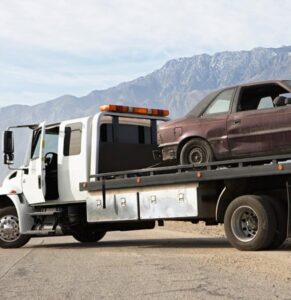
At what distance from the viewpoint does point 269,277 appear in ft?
23.7

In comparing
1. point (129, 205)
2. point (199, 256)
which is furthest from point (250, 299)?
point (129, 205)

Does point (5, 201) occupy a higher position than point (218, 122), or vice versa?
point (218, 122)

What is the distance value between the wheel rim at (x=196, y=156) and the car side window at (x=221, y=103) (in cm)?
67

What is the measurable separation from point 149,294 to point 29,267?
3.50 m

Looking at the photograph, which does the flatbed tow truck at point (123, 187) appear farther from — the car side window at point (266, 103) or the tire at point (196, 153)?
the car side window at point (266, 103)

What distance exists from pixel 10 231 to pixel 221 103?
547 cm

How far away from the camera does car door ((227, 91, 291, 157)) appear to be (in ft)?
31.2

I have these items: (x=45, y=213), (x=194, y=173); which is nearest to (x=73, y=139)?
(x=45, y=213)

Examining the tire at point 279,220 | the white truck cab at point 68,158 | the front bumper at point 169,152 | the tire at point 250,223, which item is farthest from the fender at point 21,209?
the tire at point 279,220

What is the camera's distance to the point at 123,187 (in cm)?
1145

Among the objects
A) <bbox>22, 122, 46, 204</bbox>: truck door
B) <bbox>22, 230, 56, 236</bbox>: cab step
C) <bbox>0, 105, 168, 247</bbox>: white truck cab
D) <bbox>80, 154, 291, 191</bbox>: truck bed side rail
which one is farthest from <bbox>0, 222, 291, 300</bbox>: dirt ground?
<bbox>22, 122, 46, 204</bbox>: truck door

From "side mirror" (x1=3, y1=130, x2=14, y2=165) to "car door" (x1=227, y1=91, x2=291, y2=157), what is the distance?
4.59 metres

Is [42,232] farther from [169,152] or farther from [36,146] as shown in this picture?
[169,152]

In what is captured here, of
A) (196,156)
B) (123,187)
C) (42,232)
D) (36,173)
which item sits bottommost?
(42,232)
